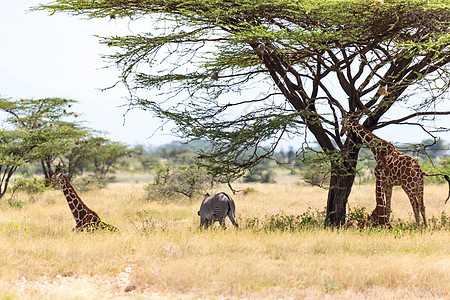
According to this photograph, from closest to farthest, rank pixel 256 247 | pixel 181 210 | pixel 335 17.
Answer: pixel 256 247, pixel 335 17, pixel 181 210

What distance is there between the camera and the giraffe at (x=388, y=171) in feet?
35.5

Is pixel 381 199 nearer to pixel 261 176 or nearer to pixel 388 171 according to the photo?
pixel 388 171

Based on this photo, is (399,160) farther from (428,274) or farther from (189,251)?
(189,251)

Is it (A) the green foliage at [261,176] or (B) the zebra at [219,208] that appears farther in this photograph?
(A) the green foliage at [261,176]

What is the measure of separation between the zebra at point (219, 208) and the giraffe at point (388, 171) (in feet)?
11.1

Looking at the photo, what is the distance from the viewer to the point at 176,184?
1991 centimetres

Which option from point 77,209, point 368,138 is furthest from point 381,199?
point 77,209

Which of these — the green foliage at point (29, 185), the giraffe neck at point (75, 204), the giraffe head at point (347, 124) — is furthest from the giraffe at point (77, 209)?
the green foliage at point (29, 185)

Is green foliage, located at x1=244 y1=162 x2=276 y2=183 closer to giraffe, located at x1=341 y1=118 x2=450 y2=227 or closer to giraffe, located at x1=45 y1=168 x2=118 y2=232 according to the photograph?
giraffe, located at x1=341 y1=118 x2=450 y2=227

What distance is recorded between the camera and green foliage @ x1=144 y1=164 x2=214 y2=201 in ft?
65.0

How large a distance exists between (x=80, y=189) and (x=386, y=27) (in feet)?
63.0

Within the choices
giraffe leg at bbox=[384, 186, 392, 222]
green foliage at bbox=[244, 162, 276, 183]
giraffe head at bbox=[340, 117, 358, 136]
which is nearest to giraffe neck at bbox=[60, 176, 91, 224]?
giraffe head at bbox=[340, 117, 358, 136]

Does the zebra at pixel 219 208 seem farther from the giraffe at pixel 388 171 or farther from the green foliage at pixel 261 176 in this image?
the green foliage at pixel 261 176

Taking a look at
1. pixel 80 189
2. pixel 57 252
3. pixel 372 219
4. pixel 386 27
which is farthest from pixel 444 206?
pixel 80 189
